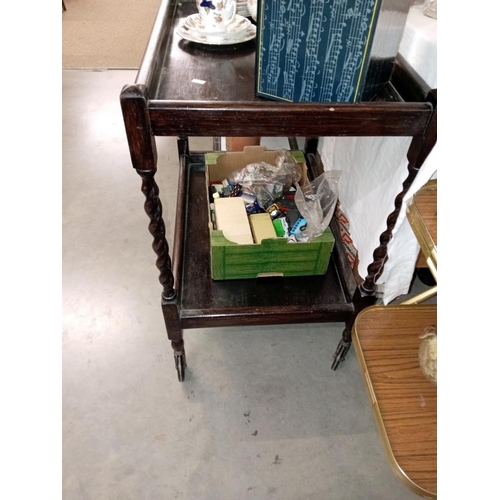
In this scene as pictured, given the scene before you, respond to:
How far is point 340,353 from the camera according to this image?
1119 millimetres

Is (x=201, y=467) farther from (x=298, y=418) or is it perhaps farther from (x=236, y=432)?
(x=298, y=418)

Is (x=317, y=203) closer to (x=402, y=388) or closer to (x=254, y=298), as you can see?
(x=254, y=298)

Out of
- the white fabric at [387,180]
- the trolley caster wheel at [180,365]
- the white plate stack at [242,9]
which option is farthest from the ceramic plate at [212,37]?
the trolley caster wheel at [180,365]

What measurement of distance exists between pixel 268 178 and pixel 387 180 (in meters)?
0.35

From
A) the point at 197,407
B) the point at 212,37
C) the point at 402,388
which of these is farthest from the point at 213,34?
the point at 197,407

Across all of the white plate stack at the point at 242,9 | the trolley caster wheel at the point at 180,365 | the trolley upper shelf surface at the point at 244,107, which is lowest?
the trolley caster wheel at the point at 180,365

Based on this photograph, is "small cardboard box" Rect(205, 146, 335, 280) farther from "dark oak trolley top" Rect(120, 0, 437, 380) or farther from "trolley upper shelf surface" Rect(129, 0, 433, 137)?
"trolley upper shelf surface" Rect(129, 0, 433, 137)

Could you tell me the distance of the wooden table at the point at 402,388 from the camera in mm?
556

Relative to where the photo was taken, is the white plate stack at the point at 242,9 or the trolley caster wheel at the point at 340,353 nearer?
the white plate stack at the point at 242,9

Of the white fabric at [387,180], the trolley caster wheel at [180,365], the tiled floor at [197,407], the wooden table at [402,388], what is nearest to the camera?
the wooden table at [402,388]

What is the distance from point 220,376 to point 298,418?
24 cm

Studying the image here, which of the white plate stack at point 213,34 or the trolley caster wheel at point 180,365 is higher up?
the white plate stack at point 213,34

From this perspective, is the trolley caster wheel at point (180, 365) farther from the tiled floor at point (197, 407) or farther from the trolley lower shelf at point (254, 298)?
the trolley lower shelf at point (254, 298)

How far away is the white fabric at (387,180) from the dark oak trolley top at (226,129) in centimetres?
5
